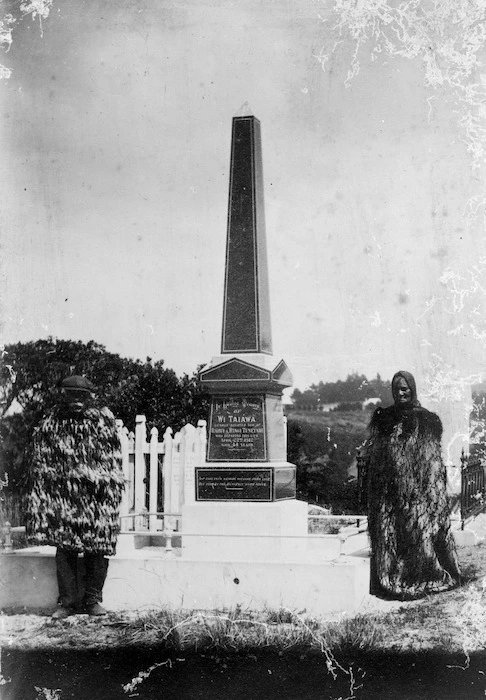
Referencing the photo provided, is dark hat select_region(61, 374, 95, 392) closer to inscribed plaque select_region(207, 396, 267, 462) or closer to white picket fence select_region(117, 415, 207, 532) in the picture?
inscribed plaque select_region(207, 396, 267, 462)

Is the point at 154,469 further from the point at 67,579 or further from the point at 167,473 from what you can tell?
the point at 67,579

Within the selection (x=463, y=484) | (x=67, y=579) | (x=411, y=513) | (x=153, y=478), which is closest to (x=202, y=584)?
(x=67, y=579)

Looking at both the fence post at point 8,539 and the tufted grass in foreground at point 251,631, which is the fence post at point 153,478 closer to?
the fence post at point 8,539

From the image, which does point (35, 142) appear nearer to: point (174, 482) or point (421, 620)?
point (174, 482)

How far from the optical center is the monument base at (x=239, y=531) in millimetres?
8531

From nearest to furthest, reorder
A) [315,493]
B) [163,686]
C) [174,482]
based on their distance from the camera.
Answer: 1. [163,686]
2. [174,482]
3. [315,493]

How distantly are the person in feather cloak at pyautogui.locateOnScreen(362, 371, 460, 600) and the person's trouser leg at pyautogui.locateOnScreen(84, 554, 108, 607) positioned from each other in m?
2.62

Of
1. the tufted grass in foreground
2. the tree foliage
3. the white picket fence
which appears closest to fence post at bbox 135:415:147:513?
the white picket fence

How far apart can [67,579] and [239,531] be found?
1.78m

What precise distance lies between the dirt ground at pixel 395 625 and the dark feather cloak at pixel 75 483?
2.37 ft

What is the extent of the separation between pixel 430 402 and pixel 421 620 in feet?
6.57

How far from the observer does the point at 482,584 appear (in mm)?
7777

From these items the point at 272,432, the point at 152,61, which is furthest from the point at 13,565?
the point at 152,61

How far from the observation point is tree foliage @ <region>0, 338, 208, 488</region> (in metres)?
9.43
